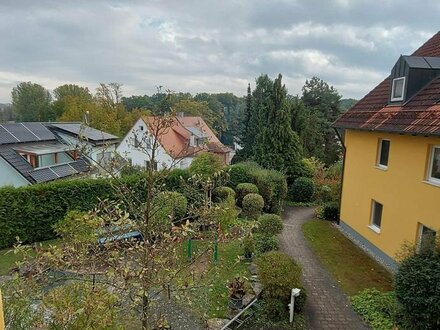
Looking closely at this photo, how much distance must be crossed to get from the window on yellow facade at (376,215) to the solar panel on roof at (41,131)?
24.7 metres

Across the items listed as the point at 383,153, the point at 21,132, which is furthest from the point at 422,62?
the point at 21,132

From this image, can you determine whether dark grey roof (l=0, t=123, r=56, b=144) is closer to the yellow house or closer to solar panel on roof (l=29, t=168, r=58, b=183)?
solar panel on roof (l=29, t=168, r=58, b=183)

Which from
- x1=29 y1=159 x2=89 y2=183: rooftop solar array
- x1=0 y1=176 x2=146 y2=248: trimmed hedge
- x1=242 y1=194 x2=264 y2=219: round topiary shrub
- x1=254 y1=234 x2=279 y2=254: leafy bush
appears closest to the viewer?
x1=254 y1=234 x2=279 y2=254: leafy bush

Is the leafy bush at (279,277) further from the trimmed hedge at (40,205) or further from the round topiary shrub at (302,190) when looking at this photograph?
the round topiary shrub at (302,190)

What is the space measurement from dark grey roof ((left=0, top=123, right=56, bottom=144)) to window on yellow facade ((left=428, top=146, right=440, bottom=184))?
2524cm

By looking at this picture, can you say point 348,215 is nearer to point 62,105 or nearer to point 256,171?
point 256,171

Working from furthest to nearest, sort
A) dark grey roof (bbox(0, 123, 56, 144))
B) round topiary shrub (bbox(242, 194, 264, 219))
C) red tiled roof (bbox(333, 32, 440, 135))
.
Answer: dark grey roof (bbox(0, 123, 56, 144)) → round topiary shrub (bbox(242, 194, 264, 219)) → red tiled roof (bbox(333, 32, 440, 135))

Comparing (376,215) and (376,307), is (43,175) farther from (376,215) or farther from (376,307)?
(376,307)

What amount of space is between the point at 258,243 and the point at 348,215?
5.70 m

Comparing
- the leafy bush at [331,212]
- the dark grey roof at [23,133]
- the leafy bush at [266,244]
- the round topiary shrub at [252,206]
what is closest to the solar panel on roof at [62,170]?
the dark grey roof at [23,133]

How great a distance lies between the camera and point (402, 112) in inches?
464

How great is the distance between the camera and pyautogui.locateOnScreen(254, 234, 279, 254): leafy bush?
12.9 metres

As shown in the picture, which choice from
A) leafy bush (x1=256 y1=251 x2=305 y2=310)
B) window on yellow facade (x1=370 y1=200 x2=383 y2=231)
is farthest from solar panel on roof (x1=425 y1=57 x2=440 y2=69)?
leafy bush (x1=256 y1=251 x2=305 y2=310)

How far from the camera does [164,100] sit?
16.9ft
